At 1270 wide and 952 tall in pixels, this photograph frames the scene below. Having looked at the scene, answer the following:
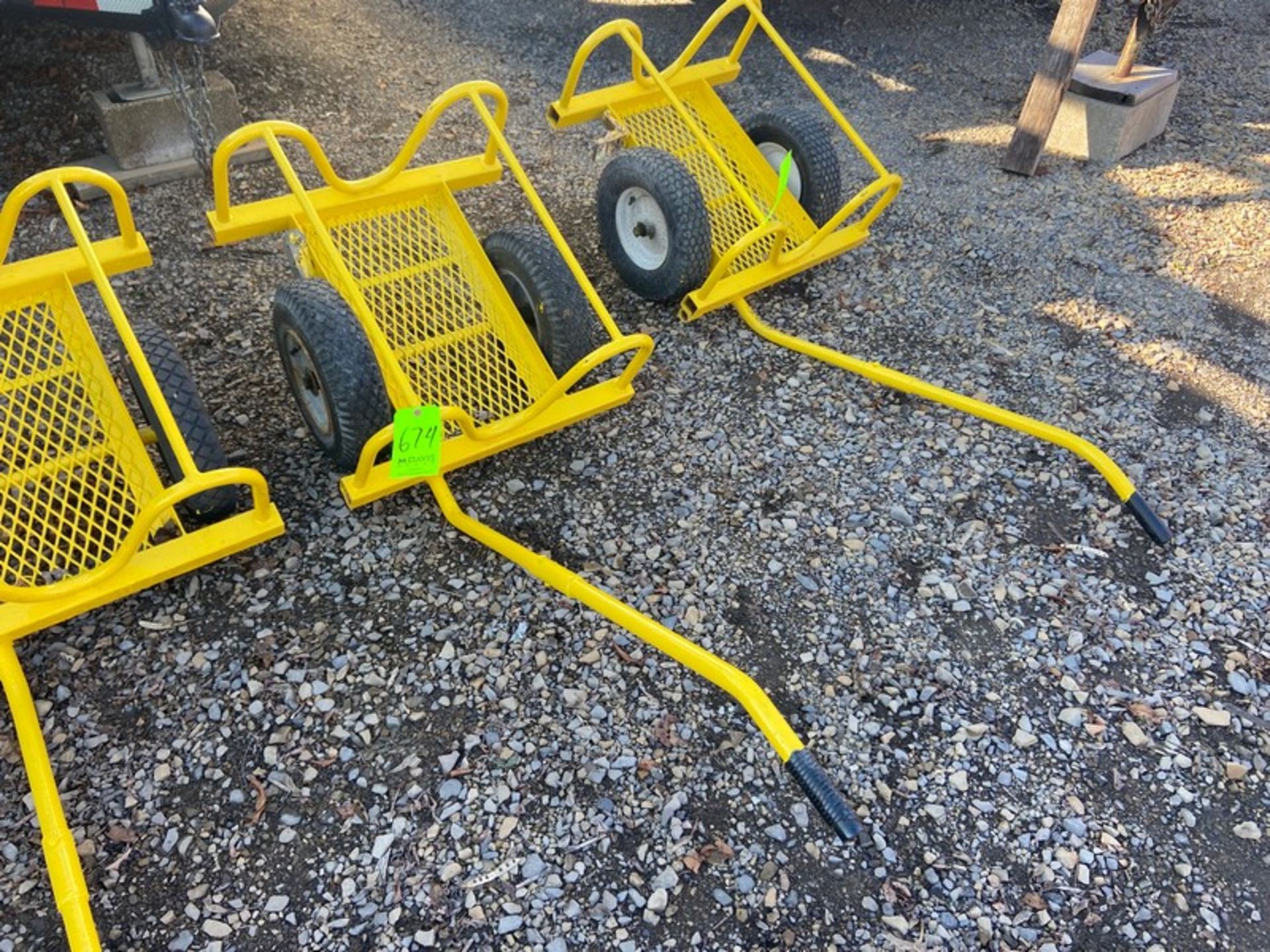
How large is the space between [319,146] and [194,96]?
88.9 inches

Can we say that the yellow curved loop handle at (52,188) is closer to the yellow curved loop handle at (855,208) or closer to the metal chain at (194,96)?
the metal chain at (194,96)

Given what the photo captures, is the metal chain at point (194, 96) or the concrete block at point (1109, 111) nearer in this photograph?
the metal chain at point (194, 96)

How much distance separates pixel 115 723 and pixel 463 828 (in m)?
1.06

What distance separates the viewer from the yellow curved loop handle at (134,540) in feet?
8.06

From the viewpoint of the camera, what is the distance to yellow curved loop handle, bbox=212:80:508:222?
2.95 meters

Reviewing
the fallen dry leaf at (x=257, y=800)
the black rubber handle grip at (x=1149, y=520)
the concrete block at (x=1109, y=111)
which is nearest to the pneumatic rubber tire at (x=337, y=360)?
the fallen dry leaf at (x=257, y=800)

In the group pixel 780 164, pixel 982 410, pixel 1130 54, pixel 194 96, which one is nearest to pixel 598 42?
pixel 780 164

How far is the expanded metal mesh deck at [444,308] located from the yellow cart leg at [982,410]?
1.15 metres

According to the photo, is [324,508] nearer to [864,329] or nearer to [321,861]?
[321,861]

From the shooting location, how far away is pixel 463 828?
99.2 inches

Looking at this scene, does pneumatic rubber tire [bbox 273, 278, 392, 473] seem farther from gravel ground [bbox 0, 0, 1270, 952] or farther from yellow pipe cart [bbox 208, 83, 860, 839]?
gravel ground [bbox 0, 0, 1270, 952]

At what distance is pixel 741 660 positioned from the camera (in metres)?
2.96

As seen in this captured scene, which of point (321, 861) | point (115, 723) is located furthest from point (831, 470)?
point (115, 723)

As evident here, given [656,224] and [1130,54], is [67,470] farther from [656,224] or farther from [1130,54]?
[1130,54]
